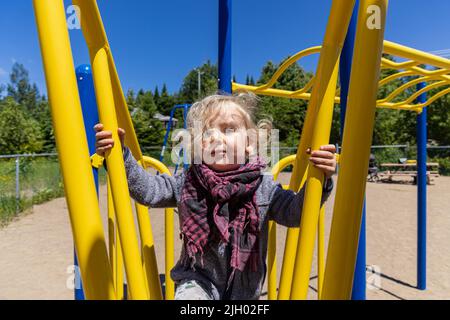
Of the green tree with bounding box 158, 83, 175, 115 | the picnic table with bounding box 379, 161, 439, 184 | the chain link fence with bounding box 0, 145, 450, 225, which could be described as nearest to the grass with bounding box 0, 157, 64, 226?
the chain link fence with bounding box 0, 145, 450, 225

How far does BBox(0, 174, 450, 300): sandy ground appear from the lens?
3.47 meters

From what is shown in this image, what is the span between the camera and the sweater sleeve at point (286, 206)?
1125mm

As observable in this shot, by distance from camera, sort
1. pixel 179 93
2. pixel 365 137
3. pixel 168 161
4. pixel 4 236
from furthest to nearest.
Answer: pixel 179 93, pixel 168 161, pixel 4 236, pixel 365 137

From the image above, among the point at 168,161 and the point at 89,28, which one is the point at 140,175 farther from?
the point at 168,161

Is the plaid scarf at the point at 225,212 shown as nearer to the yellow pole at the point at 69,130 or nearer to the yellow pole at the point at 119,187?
the yellow pole at the point at 119,187

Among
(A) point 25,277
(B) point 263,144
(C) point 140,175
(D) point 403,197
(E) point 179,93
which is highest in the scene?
(E) point 179,93

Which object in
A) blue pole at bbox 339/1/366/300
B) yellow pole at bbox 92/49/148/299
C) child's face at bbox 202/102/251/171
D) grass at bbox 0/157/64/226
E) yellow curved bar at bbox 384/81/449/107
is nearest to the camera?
yellow pole at bbox 92/49/148/299

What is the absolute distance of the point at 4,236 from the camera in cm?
577

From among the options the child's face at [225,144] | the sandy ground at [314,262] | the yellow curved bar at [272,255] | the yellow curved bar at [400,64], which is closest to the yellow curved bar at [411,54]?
the yellow curved bar at [400,64]

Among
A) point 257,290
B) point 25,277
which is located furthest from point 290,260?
point 25,277

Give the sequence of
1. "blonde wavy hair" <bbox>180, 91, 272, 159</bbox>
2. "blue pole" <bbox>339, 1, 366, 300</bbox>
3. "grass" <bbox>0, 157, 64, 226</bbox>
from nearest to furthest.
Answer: "blonde wavy hair" <bbox>180, 91, 272, 159</bbox>
"blue pole" <bbox>339, 1, 366, 300</bbox>
"grass" <bbox>0, 157, 64, 226</bbox>

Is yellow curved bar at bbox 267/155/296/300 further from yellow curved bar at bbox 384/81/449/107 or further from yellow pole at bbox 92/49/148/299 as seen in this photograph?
yellow curved bar at bbox 384/81/449/107

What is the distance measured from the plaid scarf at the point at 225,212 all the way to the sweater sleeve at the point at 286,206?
8 centimetres
